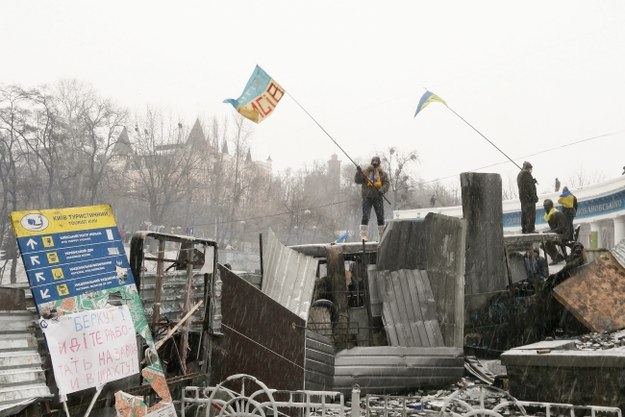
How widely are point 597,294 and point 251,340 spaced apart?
21.0 feet

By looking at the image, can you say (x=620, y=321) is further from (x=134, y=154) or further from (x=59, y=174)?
(x=134, y=154)

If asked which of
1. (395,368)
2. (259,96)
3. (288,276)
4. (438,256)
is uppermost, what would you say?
(259,96)

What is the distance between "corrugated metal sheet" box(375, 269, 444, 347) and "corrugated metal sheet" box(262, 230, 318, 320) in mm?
1632

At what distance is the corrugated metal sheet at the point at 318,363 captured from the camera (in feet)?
27.2

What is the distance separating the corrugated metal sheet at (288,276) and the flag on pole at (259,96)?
4404 millimetres

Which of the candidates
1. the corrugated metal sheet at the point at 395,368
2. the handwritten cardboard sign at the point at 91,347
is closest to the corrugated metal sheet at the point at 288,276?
the corrugated metal sheet at the point at 395,368

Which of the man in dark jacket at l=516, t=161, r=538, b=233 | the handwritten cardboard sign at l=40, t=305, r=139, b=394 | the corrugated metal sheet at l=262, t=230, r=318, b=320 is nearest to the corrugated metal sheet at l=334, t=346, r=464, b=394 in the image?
the corrugated metal sheet at l=262, t=230, r=318, b=320

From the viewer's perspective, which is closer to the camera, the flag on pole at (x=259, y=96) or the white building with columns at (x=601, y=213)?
the flag on pole at (x=259, y=96)

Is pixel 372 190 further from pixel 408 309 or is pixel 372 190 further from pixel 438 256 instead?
pixel 408 309

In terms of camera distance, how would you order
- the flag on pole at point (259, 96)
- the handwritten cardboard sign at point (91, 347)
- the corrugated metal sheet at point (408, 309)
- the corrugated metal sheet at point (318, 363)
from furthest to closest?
the flag on pole at point (259, 96) < the corrugated metal sheet at point (408, 309) < the corrugated metal sheet at point (318, 363) < the handwritten cardboard sign at point (91, 347)

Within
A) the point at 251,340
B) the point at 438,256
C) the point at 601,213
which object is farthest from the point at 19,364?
the point at 601,213

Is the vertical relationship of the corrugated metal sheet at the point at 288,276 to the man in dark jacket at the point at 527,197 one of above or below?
below

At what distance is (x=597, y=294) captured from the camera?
10570 mm

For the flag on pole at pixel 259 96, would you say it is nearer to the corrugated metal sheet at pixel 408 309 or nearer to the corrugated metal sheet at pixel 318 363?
the corrugated metal sheet at pixel 408 309
